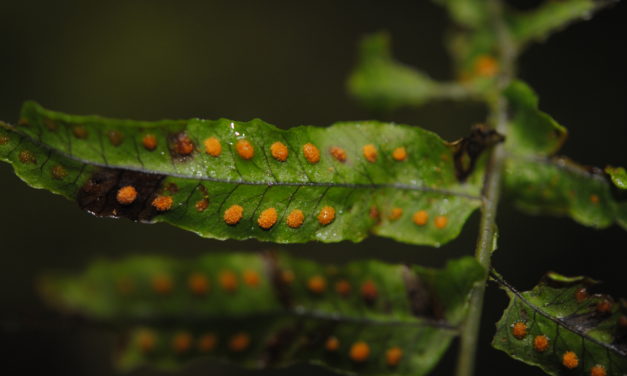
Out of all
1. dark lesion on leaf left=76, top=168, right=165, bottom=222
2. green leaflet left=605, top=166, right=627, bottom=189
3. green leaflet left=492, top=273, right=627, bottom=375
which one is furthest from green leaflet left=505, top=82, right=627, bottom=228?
dark lesion on leaf left=76, top=168, right=165, bottom=222

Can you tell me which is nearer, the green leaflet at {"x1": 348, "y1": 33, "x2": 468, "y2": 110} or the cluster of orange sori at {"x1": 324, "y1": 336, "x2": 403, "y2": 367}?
the cluster of orange sori at {"x1": 324, "y1": 336, "x2": 403, "y2": 367}

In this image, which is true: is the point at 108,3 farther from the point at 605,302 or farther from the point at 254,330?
the point at 605,302

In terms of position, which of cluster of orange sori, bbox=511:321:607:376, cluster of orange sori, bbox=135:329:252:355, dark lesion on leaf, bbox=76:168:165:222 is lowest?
cluster of orange sori, bbox=135:329:252:355

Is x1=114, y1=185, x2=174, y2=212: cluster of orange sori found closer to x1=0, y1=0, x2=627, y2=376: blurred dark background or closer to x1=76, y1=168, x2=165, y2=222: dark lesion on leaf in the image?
x1=76, y1=168, x2=165, y2=222: dark lesion on leaf

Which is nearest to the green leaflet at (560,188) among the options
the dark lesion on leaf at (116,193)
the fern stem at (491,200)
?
the fern stem at (491,200)

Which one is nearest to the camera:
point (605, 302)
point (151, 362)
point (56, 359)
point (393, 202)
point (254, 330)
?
point (605, 302)

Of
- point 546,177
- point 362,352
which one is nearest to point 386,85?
point 546,177

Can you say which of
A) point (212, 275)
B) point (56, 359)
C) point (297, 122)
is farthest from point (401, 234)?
point (56, 359)

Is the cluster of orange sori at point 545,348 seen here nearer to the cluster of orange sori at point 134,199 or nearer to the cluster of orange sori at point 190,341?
the cluster of orange sori at point 190,341
